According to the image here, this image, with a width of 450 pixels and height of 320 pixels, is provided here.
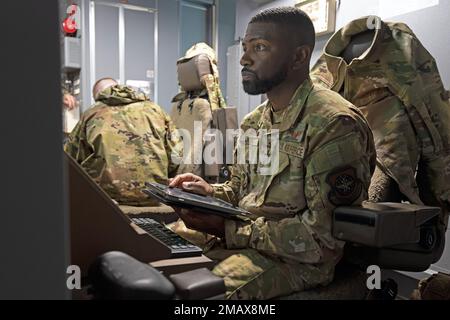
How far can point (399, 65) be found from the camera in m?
1.45

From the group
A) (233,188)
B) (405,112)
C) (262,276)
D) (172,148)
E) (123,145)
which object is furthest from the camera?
(172,148)

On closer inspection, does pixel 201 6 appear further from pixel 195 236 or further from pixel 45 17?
pixel 45 17

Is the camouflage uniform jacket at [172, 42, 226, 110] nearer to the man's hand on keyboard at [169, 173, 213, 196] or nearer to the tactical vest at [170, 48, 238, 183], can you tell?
the tactical vest at [170, 48, 238, 183]

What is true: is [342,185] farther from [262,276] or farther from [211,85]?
[211,85]

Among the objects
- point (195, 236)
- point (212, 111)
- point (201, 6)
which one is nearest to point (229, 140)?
point (212, 111)

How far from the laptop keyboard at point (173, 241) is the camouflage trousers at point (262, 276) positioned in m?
0.19

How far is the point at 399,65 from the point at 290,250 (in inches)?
34.2

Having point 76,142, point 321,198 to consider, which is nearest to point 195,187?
point 321,198

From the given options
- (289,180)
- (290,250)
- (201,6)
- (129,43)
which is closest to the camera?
(290,250)

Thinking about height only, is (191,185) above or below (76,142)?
below

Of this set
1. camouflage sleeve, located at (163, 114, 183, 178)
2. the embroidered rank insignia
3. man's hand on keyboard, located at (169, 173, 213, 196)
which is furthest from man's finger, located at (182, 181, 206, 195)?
camouflage sleeve, located at (163, 114, 183, 178)

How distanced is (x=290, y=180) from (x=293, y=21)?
586 mm

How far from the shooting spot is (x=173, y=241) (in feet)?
3.07
